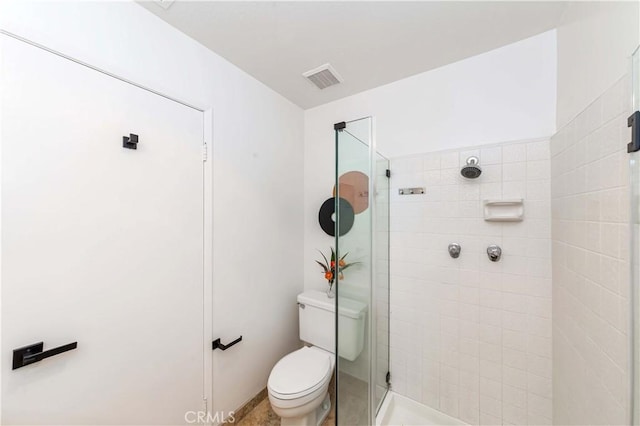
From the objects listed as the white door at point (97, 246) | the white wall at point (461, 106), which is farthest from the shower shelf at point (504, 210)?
the white door at point (97, 246)

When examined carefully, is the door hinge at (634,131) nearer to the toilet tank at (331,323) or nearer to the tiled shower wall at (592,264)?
the tiled shower wall at (592,264)

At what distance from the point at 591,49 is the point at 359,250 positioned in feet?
4.07

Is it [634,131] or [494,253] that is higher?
[634,131]

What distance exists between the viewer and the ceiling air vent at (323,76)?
1.59 meters

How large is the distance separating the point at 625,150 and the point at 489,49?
1.08 metres

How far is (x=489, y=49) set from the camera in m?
1.41

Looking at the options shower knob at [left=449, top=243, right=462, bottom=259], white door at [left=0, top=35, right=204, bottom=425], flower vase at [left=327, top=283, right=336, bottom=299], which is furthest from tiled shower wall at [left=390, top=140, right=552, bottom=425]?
white door at [left=0, top=35, right=204, bottom=425]

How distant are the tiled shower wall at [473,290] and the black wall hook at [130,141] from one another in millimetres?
1529

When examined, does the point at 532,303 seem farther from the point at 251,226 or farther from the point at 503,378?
the point at 251,226

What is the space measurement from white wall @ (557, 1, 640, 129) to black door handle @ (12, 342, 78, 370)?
212cm

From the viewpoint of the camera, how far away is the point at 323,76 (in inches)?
65.9

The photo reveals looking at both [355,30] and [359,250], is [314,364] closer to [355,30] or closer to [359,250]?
[359,250]

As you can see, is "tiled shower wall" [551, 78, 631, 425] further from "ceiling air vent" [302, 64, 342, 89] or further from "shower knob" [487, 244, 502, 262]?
"ceiling air vent" [302, 64, 342, 89]

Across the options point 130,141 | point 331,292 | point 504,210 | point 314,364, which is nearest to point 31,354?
point 130,141
